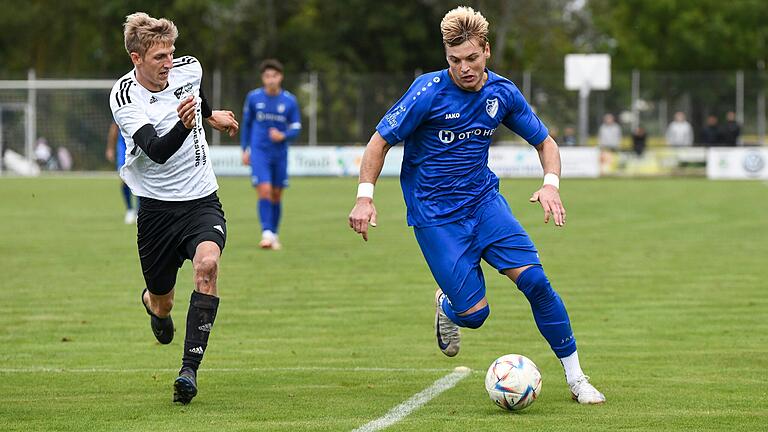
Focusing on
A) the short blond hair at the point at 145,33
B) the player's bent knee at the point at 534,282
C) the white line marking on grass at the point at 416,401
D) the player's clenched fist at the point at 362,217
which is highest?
the short blond hair at the point at 145,33

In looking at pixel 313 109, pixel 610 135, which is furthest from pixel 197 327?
pixel 313 109

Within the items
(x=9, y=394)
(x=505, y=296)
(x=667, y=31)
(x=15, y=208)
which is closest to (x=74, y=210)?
(x=15, y=208)

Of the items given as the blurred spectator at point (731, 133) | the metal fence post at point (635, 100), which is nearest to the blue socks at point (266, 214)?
the blurred spectator at point (731, 133)

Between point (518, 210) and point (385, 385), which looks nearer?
point (385, 385)

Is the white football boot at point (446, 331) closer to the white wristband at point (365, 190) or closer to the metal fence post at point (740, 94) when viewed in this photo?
the white wristband at point (365, 190)

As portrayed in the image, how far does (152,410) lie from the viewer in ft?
23.1

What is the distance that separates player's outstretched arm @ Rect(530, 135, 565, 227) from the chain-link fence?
3419 cm

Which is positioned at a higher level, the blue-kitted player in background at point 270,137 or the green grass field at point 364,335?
the blue-kitted player in background at point 270,137

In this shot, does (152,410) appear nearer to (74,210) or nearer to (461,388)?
(461,388)

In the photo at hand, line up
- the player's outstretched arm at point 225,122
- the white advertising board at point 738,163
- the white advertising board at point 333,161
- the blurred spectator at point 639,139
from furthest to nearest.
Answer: the blurred spectator at point 639,139, the white advertising board at point 333,161, the white advertising board at point 738,163, the player's outstretched arm at point 225,122

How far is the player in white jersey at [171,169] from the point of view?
23.6 feet

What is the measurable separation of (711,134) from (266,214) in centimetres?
2600

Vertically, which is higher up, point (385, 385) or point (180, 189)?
point (180, 189)

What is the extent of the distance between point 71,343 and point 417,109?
12.6 feet
